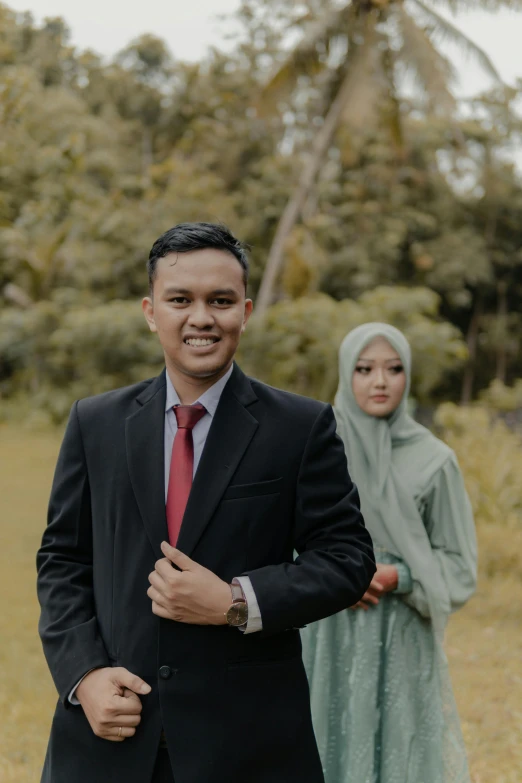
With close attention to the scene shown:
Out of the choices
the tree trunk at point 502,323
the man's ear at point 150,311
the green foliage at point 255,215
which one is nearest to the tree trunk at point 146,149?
the green foliage at point 255,215

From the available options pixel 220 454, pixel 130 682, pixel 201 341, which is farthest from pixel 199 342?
pixel 130 682

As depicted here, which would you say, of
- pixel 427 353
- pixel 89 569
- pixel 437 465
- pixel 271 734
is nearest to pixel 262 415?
pixel 89 569

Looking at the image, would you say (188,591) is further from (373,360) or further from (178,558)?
(373,360)

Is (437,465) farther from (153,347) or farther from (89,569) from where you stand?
(153,347)

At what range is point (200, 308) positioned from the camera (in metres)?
1.70

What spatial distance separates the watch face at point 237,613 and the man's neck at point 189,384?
1.41 feet

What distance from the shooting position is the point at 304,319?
49.2ft

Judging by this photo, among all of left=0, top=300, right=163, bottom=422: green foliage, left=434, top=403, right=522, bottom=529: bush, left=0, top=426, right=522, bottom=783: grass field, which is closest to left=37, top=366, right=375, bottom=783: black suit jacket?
left=0, top=426, right=522, bottom=783: grass field

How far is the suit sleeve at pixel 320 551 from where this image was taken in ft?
5.32

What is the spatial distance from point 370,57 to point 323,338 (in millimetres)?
4548

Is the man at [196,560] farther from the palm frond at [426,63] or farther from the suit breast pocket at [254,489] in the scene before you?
the palm frond at [426,63]

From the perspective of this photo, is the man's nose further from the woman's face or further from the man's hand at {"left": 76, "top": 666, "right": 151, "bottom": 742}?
the woman's face

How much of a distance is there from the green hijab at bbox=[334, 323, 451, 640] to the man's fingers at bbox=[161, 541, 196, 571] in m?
1.41

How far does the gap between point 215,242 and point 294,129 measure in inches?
757
